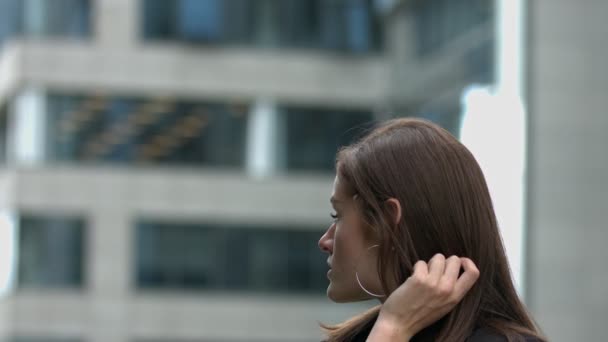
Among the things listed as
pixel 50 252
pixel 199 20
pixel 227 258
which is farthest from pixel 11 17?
pixel 227 258

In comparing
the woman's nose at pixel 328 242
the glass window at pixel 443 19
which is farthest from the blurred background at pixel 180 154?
the woman's nose at pixel 328 242

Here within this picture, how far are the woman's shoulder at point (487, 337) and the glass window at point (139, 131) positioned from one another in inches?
1364

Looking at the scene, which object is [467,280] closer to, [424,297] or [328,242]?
[424,297]

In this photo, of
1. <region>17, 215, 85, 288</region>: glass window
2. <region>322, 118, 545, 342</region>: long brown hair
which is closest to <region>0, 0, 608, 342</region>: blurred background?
<region>17, 215, 85, 288</region>: glass window

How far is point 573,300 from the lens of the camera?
23.5 meters

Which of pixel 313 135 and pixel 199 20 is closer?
pixel 199 20

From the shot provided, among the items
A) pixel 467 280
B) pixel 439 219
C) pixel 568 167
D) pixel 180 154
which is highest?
pixel 180 154

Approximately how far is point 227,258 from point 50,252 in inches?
181

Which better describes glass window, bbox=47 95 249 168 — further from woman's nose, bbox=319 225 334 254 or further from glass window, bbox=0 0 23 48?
woman's nose, bbox=319 225 334 254

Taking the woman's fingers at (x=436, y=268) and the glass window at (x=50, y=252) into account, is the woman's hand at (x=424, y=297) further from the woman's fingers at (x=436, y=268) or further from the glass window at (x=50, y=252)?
the glass window at (x=50, y=252)

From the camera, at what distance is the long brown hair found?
2.79 meters

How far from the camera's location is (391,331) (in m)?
2.82

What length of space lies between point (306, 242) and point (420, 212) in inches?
1380

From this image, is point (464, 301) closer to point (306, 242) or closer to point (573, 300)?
point (573, 300)
